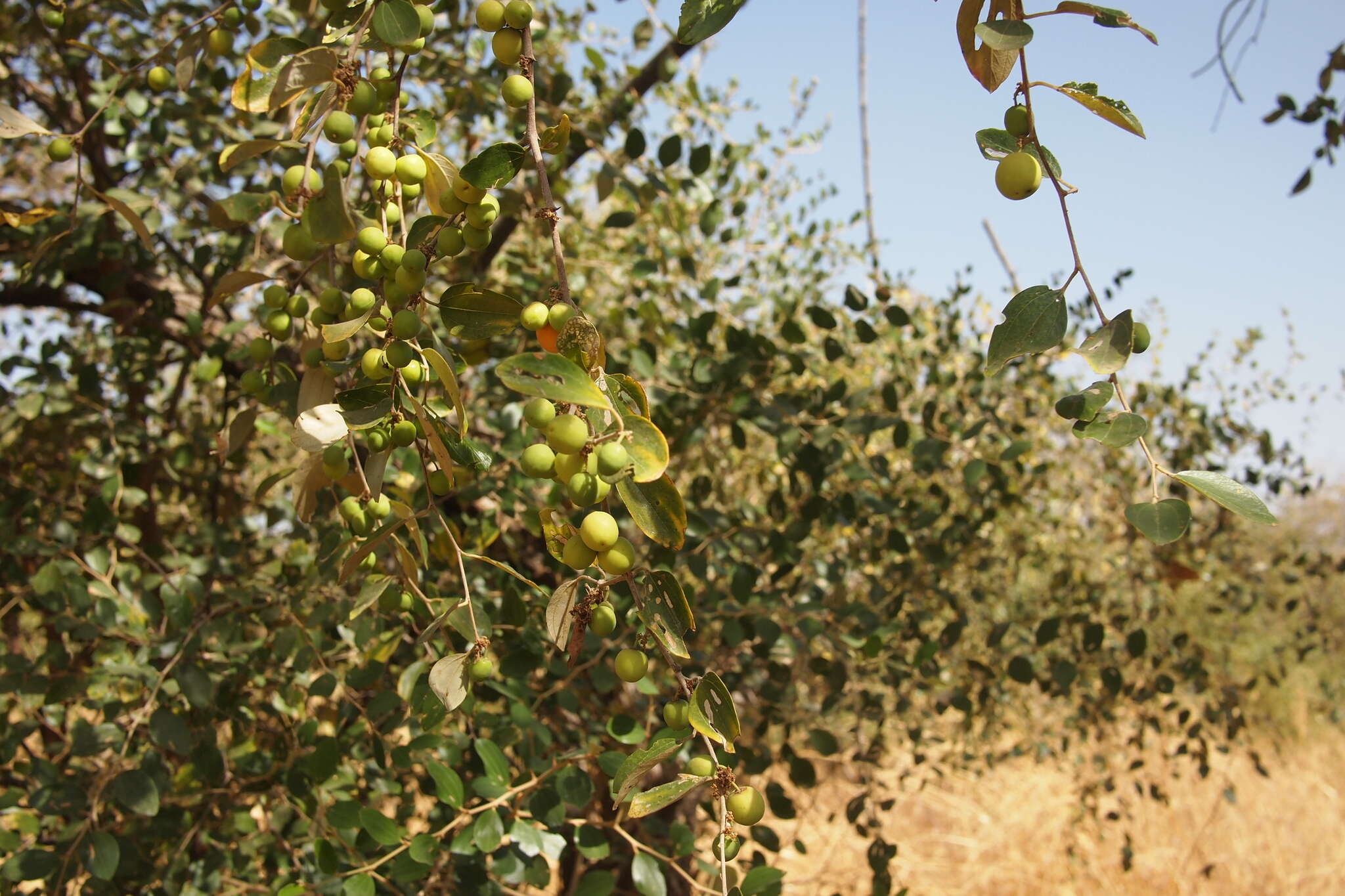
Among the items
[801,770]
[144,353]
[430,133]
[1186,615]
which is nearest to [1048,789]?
[1186,615]

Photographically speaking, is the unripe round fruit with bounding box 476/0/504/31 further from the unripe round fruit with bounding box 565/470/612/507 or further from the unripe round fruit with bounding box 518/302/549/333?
the unripe round fruit with bounding box 565/470/612/507

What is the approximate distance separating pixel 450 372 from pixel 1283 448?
2.68m

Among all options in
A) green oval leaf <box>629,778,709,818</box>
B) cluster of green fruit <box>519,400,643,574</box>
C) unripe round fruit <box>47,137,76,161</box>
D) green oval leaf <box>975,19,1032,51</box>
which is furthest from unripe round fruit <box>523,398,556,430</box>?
unripe round fruit <box>47,137,76,161</box>

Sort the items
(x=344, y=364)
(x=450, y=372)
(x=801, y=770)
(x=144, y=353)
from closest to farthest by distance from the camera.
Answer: (x=450, y=372) → (x=344, y=364) → (x=801, y=770) → (x=144, y=353)

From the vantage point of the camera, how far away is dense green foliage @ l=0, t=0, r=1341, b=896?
0.72 metres

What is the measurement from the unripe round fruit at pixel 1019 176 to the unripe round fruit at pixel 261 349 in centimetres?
62

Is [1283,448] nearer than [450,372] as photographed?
No

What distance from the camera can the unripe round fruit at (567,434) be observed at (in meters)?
0.48

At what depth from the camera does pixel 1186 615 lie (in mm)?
3914

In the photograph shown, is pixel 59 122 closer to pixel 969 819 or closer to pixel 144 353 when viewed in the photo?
pixel 144 353

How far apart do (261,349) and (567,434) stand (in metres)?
0.46

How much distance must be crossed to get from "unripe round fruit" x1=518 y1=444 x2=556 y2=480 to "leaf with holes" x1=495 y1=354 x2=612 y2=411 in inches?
2.9

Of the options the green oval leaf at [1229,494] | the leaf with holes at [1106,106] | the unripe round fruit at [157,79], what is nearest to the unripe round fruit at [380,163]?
the leaf with holes at [1106,106]

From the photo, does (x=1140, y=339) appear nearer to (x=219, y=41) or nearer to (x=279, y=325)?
(x=279, y=325)
